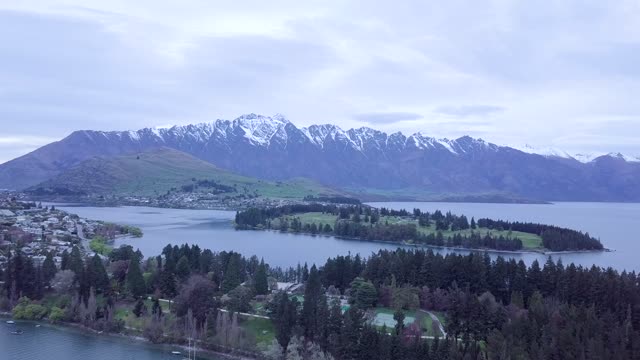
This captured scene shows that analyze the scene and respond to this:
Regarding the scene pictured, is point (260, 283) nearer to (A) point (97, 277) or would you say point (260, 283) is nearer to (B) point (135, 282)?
(B) point (135, 282)

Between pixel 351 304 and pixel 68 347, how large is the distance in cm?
1126

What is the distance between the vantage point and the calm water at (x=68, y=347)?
23469 mm

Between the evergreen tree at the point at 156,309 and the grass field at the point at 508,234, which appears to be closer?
the evergreen tree at the point at 156,309

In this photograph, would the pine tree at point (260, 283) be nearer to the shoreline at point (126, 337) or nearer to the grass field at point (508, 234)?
the shoreline at point (126, 337)

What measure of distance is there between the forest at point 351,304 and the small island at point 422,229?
2643cm

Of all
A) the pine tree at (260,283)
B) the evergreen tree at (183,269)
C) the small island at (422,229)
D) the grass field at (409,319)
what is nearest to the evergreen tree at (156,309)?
the evergreen tree at (183,269)

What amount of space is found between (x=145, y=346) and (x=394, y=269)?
1210 cm

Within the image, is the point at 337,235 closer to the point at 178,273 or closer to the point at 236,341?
the point at 178,273

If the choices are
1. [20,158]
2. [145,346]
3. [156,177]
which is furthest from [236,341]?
[20,158]

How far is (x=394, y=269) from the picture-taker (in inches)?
1211

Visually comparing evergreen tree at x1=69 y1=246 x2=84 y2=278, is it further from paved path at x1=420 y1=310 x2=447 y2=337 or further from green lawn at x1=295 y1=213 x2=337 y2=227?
green lawn at x1=295 y1=213 x2=337 y2=227

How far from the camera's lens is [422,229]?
212 ft

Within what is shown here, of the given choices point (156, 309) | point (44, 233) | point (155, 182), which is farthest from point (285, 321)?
point (155, 182)

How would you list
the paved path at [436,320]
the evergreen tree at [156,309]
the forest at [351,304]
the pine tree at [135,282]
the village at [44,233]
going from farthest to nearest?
the village at [44,233] → the pine tree at [135,282] → the evergreen tree at [156,309] → the paved path at [436,320] → the forest at [351,304]
